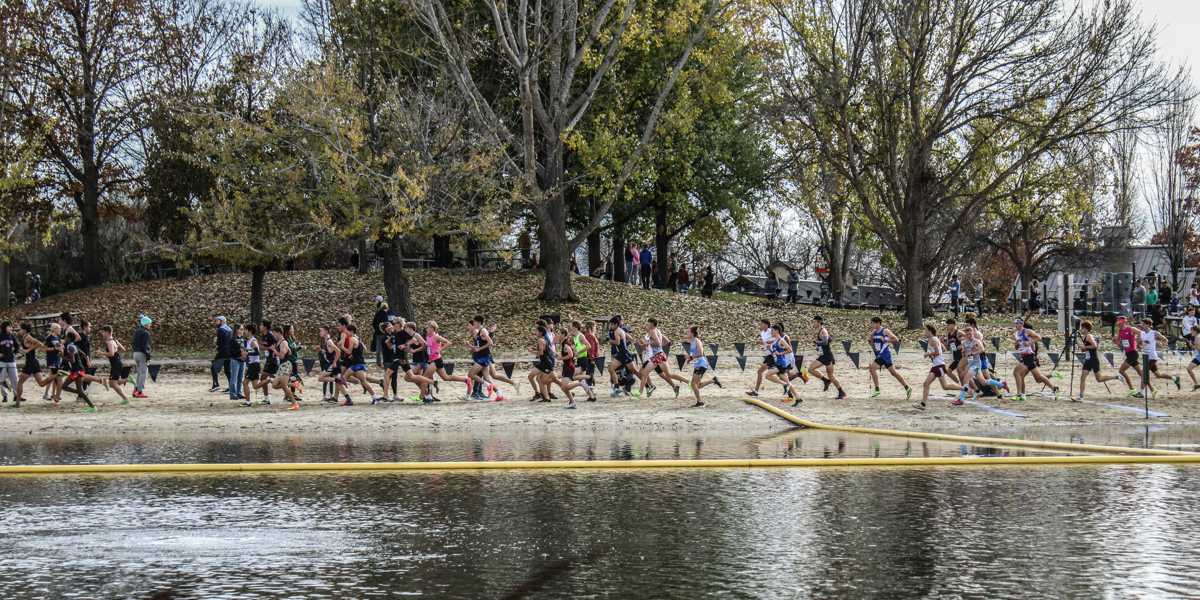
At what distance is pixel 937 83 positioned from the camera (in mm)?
39719

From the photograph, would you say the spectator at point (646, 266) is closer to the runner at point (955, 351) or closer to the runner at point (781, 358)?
the runner at point (781, 358)

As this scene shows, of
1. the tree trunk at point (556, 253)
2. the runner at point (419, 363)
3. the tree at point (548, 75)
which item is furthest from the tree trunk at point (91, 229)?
the runner at point (419, 363)

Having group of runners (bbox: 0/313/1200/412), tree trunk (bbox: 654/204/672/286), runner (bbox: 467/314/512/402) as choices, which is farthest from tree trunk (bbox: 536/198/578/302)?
runner (bbox: 467/314/512/402)

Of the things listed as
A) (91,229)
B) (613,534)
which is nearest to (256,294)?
(91,229)

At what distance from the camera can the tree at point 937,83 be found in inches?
1433

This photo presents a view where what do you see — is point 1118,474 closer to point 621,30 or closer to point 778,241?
point 621,30

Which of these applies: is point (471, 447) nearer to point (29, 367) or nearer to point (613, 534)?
point (613, 534)

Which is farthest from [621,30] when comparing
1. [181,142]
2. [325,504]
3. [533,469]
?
[325,504]

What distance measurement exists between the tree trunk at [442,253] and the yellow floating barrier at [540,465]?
3266cm

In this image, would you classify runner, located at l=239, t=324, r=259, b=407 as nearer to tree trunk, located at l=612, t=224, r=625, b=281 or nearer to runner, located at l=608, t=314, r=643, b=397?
runner, located at l=608, t=314, r=643, b=397

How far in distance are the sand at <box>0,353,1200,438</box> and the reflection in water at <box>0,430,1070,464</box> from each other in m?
0.94

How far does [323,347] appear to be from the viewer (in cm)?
2173

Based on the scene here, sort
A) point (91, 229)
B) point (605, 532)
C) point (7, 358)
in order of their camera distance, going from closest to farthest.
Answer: point (605, 532) → point (7, 358) → point (91, 229)

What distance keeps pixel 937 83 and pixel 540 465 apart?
2994cm
